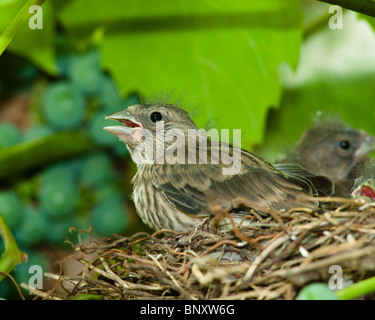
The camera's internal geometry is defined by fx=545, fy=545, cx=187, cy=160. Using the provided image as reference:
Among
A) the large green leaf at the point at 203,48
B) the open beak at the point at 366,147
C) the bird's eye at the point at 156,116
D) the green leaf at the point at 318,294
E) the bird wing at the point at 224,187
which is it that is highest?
the large green leaf at the point at 203,48

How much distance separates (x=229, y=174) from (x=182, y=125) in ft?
1.05

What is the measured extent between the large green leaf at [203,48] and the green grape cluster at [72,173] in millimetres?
125

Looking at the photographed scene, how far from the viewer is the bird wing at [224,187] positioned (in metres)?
1.53

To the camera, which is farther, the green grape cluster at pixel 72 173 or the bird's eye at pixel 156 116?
the green grape cluster at pixel 72 173

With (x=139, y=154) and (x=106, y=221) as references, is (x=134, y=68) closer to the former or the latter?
(x=139, y=154)

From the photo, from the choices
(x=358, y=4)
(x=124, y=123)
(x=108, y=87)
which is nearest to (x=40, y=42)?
(x=108, y=87)

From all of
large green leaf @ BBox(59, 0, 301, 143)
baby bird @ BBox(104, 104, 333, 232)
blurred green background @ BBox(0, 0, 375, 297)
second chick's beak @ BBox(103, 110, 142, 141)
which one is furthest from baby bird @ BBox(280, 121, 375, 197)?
second chick's beak @ BBox(103, 110, 142, 141)

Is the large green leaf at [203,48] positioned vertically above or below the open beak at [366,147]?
above

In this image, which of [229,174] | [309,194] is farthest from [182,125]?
[309,194]

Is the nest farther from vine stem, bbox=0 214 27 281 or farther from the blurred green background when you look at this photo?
the blurred green background

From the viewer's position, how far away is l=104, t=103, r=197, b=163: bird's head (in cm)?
173

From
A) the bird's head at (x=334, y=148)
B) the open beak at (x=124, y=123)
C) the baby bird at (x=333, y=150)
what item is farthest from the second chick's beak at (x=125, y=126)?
the bird's head at (x=334, y=148)

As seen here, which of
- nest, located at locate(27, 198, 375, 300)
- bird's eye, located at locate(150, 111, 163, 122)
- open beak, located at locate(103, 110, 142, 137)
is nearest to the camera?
nest, located at locate(27, 198, 375, 300)

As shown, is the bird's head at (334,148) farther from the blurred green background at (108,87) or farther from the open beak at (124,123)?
the open beak at (124,123)
